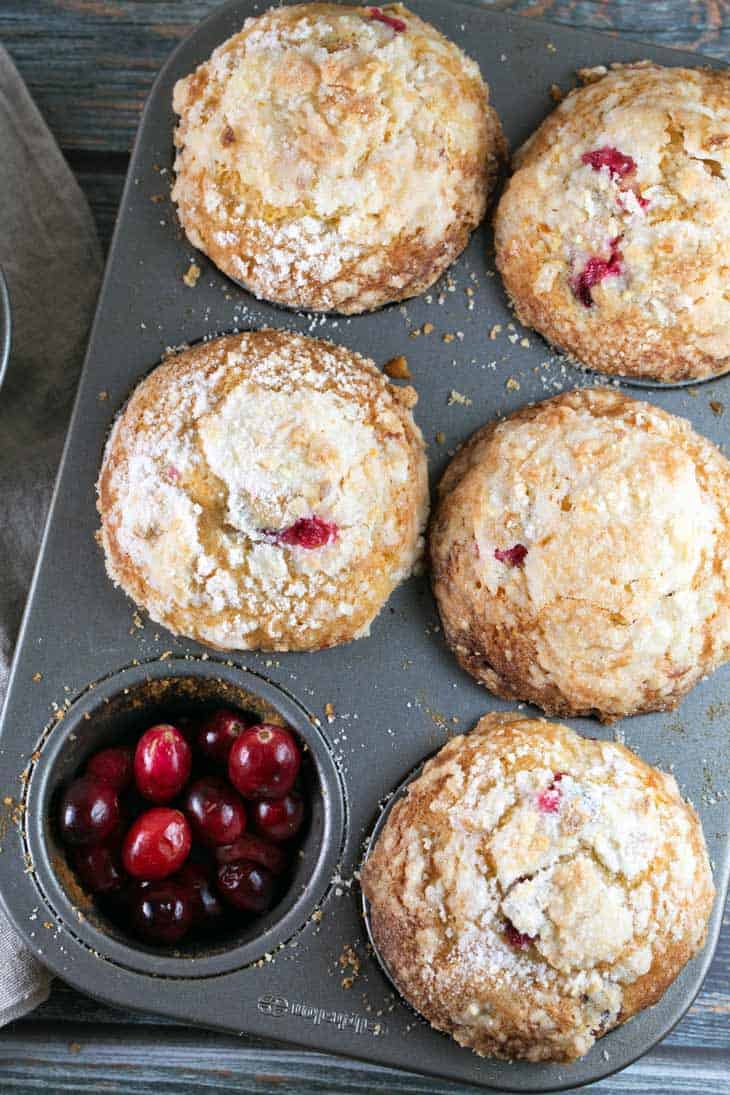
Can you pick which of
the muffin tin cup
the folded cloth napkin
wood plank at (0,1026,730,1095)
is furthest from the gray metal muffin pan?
wood plank at (0,1026,730,1095)

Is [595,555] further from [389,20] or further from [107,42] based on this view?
[107,42]

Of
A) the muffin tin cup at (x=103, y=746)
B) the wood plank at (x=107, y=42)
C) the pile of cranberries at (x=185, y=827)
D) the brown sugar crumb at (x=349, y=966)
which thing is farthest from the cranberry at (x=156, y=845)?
the wood plank at (x=107, y=42)

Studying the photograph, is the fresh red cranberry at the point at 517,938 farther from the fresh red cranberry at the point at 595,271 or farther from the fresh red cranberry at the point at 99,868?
the fresh red cranberry at the point at 595,271

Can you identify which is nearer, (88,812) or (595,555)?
(595,555)

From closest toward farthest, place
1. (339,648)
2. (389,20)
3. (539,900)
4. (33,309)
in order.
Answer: (539,900) < (389,20) < (339,648) < (33,309)

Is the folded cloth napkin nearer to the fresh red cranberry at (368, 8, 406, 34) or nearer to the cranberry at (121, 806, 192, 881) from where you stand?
the cranberry at (121, 806, 192, 881)

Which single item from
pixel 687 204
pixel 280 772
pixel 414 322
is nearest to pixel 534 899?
pixel 280 772

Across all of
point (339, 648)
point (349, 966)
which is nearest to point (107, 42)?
point (339, 648)
